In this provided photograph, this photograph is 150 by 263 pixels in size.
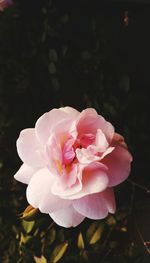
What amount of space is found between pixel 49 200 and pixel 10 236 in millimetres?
545

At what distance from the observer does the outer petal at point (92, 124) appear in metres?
0.52

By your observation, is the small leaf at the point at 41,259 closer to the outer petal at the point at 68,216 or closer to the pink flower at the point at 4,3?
the outer petal at the point at 68,216

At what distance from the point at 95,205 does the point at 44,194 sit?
0.25 ft

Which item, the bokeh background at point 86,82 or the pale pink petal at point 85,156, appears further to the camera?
the bokeh background at point 86,82

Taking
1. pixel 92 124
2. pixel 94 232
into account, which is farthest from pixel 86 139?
pixel 94 232

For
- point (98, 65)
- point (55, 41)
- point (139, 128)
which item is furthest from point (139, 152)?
point (55, 41)

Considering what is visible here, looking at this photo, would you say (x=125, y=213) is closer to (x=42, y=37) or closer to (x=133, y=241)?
(x=133, y=241)

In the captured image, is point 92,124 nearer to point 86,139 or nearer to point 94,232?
point 86,139

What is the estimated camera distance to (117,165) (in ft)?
1.69

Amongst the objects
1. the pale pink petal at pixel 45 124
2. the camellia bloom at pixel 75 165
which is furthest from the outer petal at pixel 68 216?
the pale pink petal at pixel 45 124

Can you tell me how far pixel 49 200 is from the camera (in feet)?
1.70

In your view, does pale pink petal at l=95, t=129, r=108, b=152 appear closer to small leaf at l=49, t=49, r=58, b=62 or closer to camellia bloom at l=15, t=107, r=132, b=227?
camellia bloom at l=15, t=107, r=132, b=227

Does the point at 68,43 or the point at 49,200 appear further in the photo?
the point at 68,43

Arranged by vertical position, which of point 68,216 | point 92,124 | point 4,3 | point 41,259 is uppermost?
point 4,3
